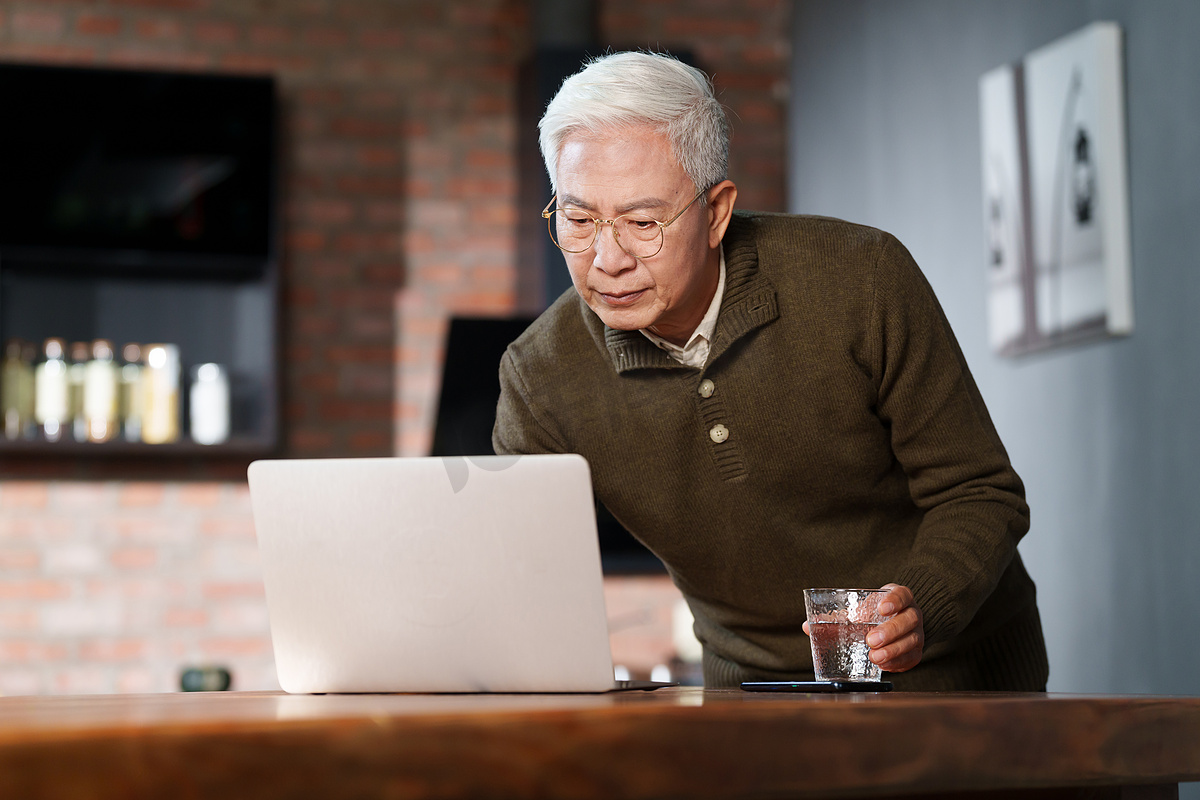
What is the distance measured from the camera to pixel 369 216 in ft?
15.0

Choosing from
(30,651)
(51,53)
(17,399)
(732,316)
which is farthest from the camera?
(51,53)

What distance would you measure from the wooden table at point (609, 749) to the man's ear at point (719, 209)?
72 centimetres

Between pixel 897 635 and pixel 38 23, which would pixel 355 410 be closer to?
pixel 38 23

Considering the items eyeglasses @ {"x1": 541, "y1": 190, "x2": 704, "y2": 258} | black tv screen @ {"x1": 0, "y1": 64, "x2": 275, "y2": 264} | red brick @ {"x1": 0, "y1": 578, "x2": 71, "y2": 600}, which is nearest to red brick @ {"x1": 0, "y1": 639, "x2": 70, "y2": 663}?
red brick @ {"x1": 0, "y1": 578, "x2": 71, "y2": 600}

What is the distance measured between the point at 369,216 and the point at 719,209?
10.4 feet

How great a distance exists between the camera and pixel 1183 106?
6.91 ft

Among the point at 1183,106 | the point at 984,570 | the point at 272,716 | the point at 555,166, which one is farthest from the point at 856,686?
the point at 1183,106

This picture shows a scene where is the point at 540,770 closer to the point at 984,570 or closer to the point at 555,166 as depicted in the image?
the point at 984,570

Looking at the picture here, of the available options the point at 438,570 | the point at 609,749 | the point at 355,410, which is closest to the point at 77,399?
the point at 355,410

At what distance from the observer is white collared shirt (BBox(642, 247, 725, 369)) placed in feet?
5.21

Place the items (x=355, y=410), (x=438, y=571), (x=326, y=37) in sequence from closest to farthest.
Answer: (x=438, y=571), (x=355, y=410), (x=326, y=37)

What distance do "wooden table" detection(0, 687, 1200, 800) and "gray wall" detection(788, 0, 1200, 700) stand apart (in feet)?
4.18

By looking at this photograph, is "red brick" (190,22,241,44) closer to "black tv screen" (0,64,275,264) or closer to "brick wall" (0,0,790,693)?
"brick wall" (0,0,790,693)

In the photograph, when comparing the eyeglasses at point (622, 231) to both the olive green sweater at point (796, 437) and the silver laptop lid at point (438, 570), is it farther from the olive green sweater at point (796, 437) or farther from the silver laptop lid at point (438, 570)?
the silver laptop lid at point (438, 570)
